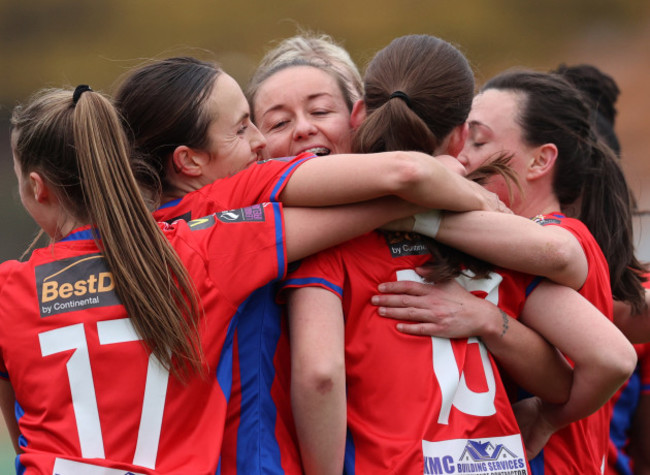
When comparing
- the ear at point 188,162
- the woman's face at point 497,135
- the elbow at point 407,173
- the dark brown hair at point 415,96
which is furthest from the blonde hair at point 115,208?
the woman's face at point 497,135

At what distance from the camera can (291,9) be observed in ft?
27.2

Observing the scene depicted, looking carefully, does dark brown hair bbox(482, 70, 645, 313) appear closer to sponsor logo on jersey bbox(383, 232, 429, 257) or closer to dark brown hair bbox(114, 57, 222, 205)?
sponsor logo on jersey bbox(383, 232, 429, 257)

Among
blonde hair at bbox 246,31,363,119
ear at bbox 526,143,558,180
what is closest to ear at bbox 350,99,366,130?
blonde hair at bbox 246,31,363,119

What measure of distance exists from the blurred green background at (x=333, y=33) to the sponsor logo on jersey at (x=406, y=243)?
515cm

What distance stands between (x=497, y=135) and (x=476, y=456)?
126 cm

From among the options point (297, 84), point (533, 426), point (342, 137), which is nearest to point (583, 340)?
point (533, 426)

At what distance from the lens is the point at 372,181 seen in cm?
183

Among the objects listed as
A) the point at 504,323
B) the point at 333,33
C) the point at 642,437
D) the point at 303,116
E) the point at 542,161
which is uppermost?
the point at 303,116

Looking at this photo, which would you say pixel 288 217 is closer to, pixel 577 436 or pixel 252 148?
pixel 252 148

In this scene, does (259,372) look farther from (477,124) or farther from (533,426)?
(477,124)

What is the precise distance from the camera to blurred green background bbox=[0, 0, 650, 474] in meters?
7.82

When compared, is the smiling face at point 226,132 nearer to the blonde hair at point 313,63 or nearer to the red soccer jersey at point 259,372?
the red soccer jersey at point 259,372

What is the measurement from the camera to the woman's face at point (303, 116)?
258 cm

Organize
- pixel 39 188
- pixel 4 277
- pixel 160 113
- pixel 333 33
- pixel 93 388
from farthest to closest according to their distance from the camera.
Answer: pixel 333 33
pixel 160 113
pixel 39 188
pixel 4 277
pixel 93 388
